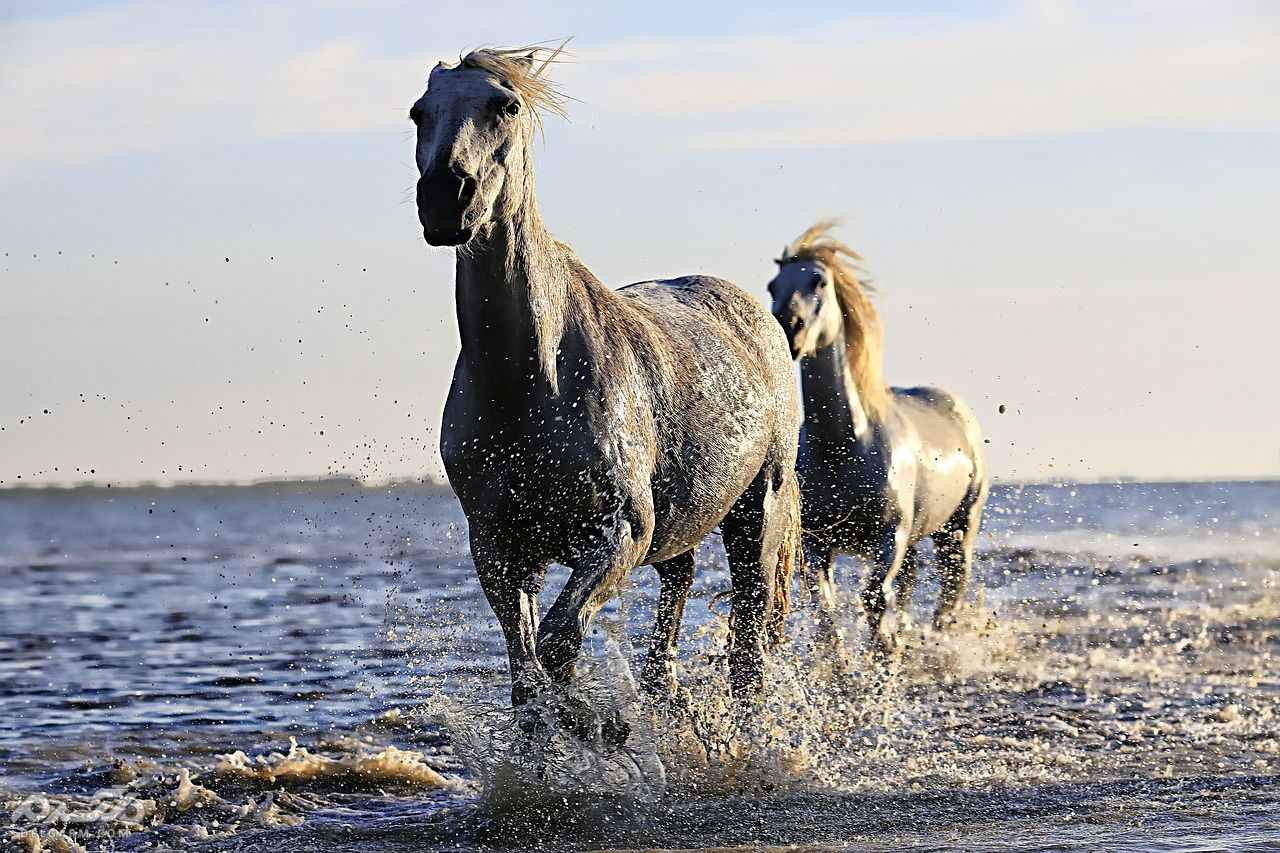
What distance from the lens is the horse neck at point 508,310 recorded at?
172 inches

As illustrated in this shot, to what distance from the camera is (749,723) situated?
5.75 metres

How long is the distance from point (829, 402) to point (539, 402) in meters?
4.57

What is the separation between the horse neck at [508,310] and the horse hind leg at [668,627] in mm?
1608

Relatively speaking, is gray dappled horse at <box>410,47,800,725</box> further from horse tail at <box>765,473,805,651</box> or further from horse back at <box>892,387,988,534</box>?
horse back at <box>892,387,988,534</box>

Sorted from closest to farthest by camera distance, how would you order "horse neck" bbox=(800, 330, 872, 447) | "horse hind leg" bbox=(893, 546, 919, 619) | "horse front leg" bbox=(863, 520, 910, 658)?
"horse front leg" bbox=(863, 520, 910, 658), "horse neck" bbox=(800, 330, 872, 447), "horse hind leg" bbox=(893, 546, 919, 619)

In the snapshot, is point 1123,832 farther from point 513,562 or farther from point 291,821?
point 291,821

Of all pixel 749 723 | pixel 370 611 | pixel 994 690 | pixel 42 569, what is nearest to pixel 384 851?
pixel 749 723

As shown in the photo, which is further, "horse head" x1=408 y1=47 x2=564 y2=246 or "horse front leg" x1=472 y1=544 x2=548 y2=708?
"horse front leg" x1=472 y1=544 x2=548 y2=708

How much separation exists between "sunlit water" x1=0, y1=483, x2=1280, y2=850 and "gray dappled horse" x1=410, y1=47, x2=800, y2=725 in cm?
35

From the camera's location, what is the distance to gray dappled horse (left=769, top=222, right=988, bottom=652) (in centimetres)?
861

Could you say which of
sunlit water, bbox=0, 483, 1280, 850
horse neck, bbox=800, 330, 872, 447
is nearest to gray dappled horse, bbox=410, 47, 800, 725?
sunlit water, bbox=0, 483, 1280, 850

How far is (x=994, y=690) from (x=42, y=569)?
16087 mm

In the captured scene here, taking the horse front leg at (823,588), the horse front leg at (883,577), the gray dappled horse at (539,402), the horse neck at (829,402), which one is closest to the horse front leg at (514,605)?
the gray dappled horse at (539,402)

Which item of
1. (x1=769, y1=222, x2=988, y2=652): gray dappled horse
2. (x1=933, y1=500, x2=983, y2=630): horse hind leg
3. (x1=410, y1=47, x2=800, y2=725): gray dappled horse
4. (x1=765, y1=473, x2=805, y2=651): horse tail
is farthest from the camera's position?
(x1=933, y1=500, x2=983, y2=630): horse hind leg
